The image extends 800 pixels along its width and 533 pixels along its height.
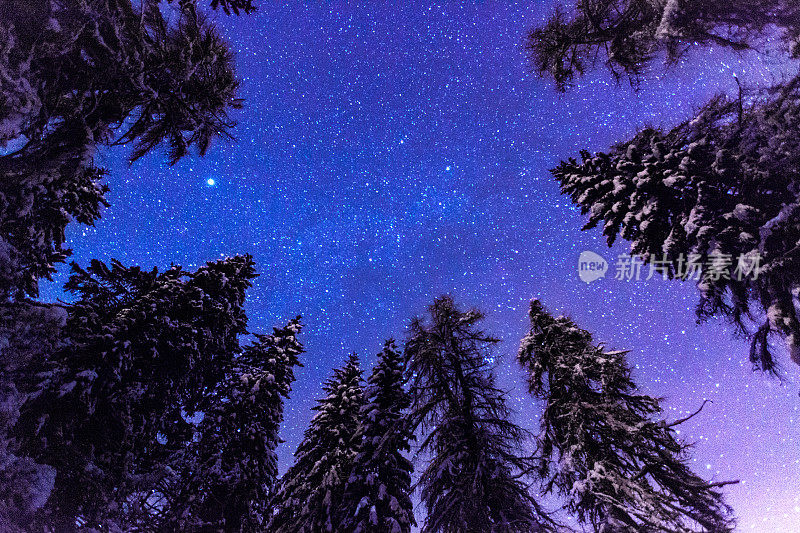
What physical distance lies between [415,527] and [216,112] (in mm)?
14359

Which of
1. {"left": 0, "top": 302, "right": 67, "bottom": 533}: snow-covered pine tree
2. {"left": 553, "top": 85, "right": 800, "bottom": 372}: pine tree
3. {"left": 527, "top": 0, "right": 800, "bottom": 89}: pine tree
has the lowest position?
{"left": 0, "top": 302, "right": 67, "bottom": 533}: snow-covered pine tree

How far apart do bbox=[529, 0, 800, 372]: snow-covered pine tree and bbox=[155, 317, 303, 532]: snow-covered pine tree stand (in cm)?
1233

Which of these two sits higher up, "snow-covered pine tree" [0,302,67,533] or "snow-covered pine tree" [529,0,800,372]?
"snow-covered pine tree" [529,0,800,372]

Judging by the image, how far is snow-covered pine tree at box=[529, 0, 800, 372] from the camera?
617 centimetres

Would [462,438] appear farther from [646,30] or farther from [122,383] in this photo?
[646,30]

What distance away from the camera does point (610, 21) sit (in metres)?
9.98

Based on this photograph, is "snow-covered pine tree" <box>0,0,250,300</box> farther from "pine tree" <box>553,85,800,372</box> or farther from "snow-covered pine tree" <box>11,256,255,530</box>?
"pine tree" <box>553,85,800,372</box>

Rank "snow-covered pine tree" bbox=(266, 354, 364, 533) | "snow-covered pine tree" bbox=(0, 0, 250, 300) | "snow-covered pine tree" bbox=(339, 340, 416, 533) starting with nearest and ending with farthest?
"snow-covered pine tree" bbox=(0, 0, 250, 300), "snow-covered pine tree" bbox=(339, 340, 416, 533), "snow-covered pine tree" bbox=(266, 354, 364, 533)

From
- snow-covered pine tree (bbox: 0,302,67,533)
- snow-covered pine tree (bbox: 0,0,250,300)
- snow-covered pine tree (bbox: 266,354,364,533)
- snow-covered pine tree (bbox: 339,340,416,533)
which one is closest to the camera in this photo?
snow-covered pine tree (bbox: 0,302,67,533)

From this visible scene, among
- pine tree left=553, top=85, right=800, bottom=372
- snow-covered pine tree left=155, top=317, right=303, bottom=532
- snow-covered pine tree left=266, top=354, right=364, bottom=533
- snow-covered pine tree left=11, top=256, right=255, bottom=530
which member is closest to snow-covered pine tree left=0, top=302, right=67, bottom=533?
snow-covered pine tree left=11, top=256, right=255, bottom=530

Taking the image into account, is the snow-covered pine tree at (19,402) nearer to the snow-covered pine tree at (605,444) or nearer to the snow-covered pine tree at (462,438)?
the snow-covered pine tree at (462,438)

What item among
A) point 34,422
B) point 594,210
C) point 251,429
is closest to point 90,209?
point 34,422

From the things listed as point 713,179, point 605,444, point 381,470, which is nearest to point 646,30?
point 713,179

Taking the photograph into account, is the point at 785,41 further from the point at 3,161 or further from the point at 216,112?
the point at 3,161
